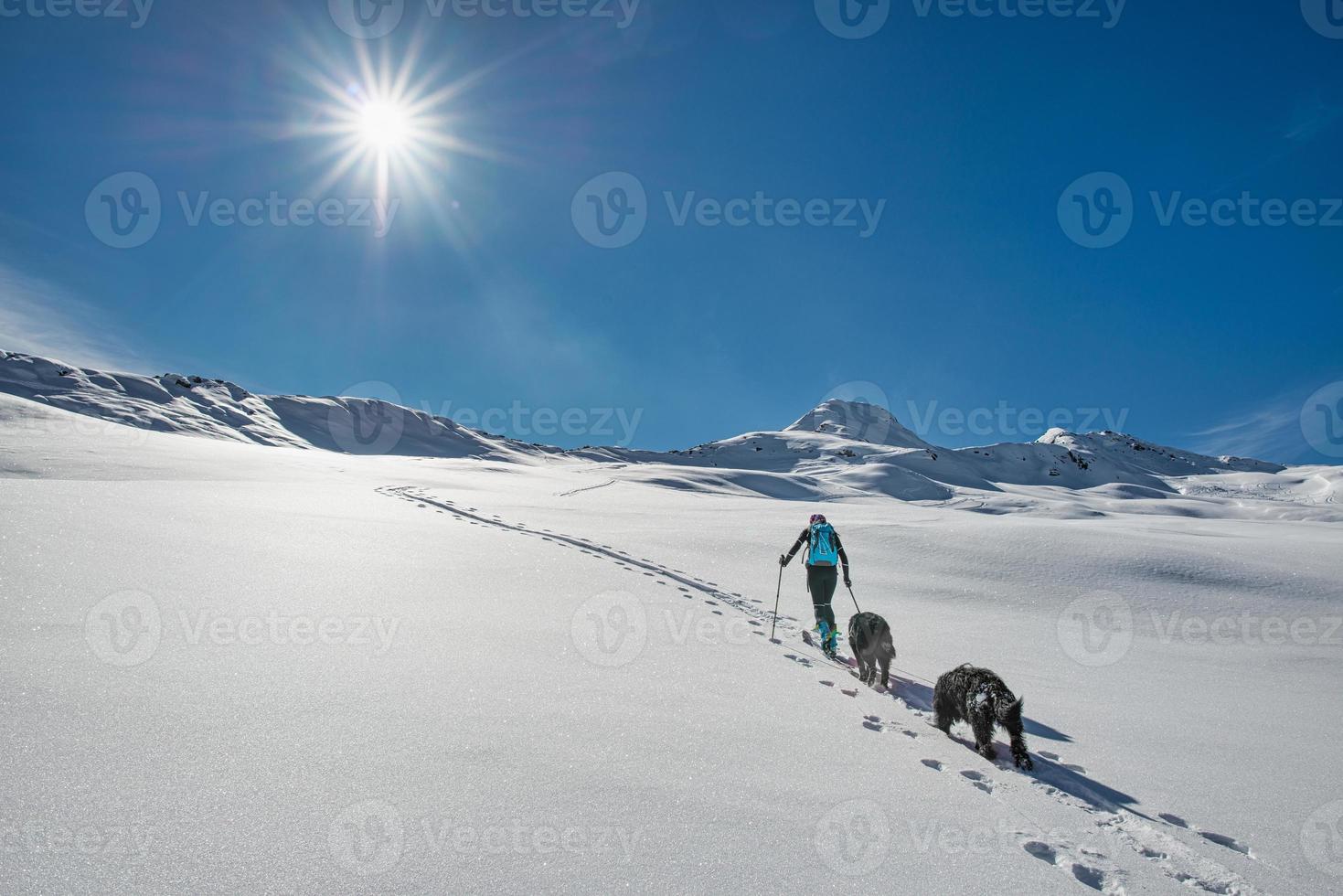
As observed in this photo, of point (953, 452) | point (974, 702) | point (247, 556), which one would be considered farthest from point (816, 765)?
point (953, 452)

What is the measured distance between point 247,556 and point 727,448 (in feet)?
446

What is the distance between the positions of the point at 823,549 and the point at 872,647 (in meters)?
2.28

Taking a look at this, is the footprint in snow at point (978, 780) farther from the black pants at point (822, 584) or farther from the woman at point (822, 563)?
the black pants at point (822, 584)

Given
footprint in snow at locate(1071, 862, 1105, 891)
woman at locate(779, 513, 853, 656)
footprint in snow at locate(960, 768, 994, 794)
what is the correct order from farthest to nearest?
woman at locate(779, 513, 853, 656) → footprint in snow at locate(960, 768, 994, 794) → footprint in snow at locate(1071, 862, 1105, 891)

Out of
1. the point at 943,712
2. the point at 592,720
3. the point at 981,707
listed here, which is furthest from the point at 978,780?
the point at 592,720

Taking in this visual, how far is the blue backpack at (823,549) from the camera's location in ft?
26.5

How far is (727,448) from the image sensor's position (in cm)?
14138

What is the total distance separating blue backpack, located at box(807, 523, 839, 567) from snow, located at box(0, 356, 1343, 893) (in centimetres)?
111

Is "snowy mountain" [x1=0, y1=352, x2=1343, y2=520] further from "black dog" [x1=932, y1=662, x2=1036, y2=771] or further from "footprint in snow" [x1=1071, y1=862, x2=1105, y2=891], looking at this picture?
"footprint in snow" [x1=1071, y1=862, x2=1105, y2=891]

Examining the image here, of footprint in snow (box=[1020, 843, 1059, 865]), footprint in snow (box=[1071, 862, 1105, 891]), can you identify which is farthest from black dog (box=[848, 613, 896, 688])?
footprint in snow (box=[1071, 862, 1105, 891])

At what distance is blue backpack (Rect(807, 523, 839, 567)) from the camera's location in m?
8.09

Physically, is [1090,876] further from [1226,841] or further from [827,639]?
[827,639]

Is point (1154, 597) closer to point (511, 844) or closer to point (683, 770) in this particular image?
point (683, 770)

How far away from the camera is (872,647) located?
19.6 feet
